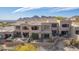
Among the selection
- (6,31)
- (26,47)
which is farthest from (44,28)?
(6,31)

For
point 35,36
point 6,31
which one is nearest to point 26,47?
point 35,36

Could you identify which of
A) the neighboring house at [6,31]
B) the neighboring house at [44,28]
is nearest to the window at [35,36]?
the neighboring house at [44,28]

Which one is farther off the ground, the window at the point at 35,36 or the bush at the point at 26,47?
the window at the point at 35,36

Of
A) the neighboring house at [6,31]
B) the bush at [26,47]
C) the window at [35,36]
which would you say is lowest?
the bush at [26,47]

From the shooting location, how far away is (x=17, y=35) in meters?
3.97

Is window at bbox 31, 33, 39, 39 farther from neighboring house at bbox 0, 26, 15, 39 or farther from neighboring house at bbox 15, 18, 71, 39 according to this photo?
neighboring house at bbox 0, 26, 15, 39

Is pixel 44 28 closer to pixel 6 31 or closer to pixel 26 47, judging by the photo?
pixel 26 47

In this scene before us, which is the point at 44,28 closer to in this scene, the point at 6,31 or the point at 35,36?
the point at 35,36

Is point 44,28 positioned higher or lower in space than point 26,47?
higher

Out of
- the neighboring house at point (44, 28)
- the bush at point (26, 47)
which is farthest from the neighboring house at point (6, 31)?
the bush at point (26, 47)

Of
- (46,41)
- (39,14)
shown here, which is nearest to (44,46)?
(46,41)

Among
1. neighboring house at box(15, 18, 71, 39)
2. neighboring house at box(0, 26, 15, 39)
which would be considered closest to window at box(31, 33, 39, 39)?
neighboring house at box(15, 18, 71, 39)

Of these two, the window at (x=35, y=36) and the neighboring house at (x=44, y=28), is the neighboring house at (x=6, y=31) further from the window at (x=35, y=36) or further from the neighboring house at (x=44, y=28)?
the window at (x=35, y=36)
